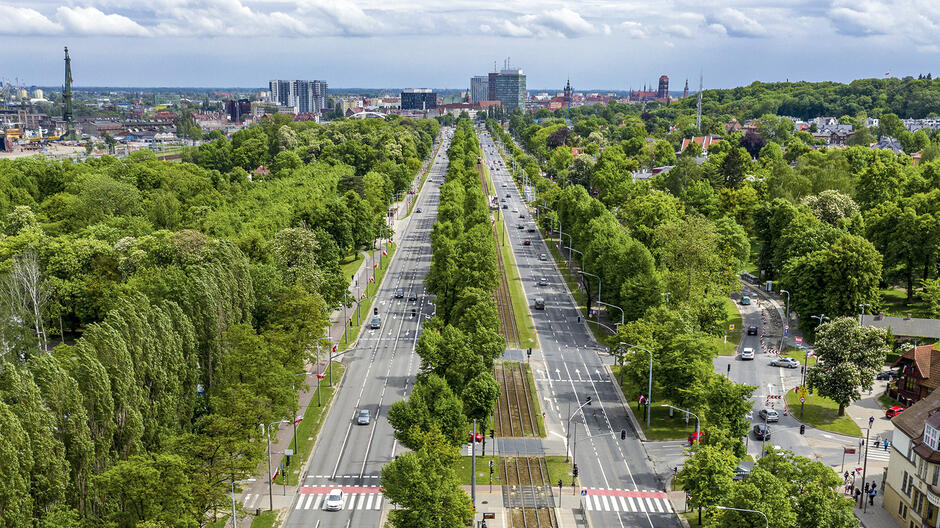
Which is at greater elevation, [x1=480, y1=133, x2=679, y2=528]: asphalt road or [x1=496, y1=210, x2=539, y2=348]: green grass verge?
[x1=496, y1=210, x2=539, y2=348]: green grass verge

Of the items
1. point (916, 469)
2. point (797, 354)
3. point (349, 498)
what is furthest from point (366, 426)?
point (797, 354)

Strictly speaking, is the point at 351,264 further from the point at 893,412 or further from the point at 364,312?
the point at 893,412

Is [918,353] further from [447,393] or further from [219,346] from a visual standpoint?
[219,346]

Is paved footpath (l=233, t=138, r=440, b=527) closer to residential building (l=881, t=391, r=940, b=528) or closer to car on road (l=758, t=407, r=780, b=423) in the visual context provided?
car on road (l=758, t=407, r=780, b=423)

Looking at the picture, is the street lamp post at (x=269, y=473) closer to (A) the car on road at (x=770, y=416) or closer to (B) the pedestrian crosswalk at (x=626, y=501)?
(B) the pedestrian crosswalk at (x=626, y=501)

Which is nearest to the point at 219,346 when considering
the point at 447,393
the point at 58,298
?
the point at 447,393

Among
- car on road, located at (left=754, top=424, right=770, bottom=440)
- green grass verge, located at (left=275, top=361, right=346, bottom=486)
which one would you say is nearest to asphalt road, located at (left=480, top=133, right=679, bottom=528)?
car on road, located at (left=754, top=424, right=770, bottom=440)

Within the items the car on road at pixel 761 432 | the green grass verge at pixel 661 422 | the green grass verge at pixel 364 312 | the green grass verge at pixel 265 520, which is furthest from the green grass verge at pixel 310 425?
the car on road at pixel 761 432
